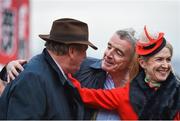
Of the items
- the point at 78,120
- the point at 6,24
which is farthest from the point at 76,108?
the point at 6,24

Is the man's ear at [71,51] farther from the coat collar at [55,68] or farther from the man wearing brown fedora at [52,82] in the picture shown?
the coat collar at [55,68]

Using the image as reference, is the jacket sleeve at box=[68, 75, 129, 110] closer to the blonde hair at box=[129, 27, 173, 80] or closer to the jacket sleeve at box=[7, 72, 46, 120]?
the blonde hair at box=[129, 27, 173, 80]

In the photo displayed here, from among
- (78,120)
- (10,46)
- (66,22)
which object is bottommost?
(10,46)

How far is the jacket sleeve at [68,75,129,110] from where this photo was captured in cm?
476

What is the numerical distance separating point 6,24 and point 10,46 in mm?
454

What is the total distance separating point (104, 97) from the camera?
15.7 ft

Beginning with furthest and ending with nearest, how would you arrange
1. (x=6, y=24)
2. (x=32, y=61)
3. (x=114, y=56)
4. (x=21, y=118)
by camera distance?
(x=6, y=24)
(x=114, y=56)
(x=32, y=61)
(x=21, y=118)

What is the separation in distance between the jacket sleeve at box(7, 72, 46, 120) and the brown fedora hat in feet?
1.17

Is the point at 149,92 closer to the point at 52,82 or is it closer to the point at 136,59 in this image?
the point at 136,59

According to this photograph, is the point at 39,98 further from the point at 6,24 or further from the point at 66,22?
the point at 6,24

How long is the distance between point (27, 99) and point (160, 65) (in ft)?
3.11

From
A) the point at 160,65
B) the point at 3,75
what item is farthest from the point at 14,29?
the point at 160,65

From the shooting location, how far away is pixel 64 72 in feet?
15.5

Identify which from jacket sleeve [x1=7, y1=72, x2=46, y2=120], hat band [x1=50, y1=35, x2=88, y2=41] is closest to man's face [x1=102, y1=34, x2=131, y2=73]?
hat band [x1=50, y1=35, x2=88, y2=41]
